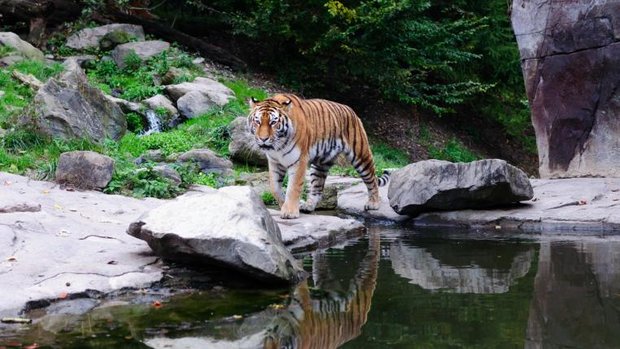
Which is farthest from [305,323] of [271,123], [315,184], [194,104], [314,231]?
[194,104]

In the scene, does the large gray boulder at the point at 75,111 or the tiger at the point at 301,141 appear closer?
the tiger at the point at 301,141

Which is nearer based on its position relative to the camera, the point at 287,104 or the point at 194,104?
the point at 287,104

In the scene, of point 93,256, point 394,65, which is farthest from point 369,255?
point 394,65

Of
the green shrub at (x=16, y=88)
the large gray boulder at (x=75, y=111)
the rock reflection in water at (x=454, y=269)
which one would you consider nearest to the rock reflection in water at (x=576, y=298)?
the rock reflection in water at (x=454, y=269)

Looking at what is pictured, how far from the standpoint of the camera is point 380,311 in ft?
16.5

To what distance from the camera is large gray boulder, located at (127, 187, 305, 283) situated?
18.0 feet

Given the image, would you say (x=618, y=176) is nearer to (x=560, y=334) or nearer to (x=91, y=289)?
(x=560, y=334)

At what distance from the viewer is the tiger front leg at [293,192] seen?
25.9 feet

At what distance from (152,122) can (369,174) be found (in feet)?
18.9

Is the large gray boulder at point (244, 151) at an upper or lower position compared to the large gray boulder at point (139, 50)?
lower

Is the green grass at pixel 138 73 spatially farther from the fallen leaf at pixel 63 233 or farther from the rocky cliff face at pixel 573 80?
the fallen leaf at pixel 63 233

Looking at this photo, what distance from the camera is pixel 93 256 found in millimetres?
5891

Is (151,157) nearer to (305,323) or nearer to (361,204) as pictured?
(361,204)

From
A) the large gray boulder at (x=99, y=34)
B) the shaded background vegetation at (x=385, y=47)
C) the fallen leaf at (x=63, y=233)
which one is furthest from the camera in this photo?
the large gray boulder at (x=99, y=34)
